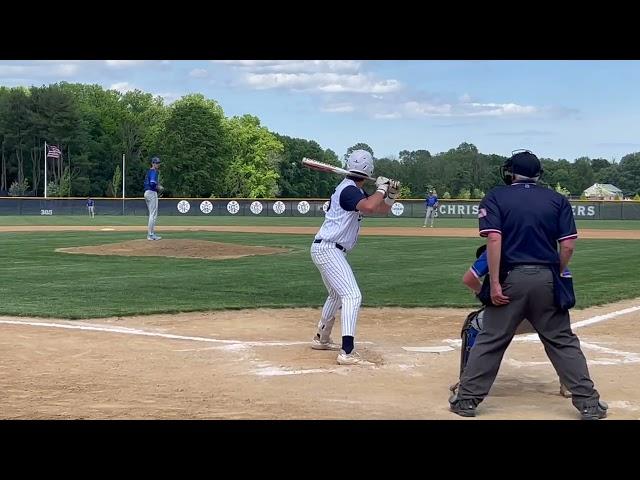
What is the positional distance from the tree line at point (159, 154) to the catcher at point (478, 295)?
8104 centimetres

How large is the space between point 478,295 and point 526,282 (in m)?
0.39

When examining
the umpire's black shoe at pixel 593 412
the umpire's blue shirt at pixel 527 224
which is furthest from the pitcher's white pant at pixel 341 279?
the umpire's black shoe at pixel 593 412

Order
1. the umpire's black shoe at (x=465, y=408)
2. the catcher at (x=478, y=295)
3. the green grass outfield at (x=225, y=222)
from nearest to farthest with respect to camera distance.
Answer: the umpire's black shoe at (x=465, y=408)
the catcher at (x=478, y=295)
the green grass outfield at (x=225, y=222)

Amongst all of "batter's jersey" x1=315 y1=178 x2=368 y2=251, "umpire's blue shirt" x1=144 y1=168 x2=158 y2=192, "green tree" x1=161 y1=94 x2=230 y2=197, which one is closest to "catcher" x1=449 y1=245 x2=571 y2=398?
"batter's jersey" x1=315 y1=178 x2=368 y2=251

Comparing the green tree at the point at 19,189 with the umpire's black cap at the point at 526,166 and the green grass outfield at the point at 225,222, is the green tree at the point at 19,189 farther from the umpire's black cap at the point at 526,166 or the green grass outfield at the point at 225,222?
the umpire's black cap at the point at 526,166

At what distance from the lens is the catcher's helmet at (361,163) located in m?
7.14

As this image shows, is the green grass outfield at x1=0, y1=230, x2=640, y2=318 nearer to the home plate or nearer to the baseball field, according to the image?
the baseball field

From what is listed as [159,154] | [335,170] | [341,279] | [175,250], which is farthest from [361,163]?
[159,154]

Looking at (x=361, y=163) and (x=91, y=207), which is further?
(x=91, y=207)

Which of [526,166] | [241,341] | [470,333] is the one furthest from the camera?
[241,341]

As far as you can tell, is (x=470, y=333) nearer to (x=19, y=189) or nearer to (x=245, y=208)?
(x=245, y=208)

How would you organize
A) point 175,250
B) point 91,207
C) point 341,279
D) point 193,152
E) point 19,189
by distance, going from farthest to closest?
point 19,189, point 193,152, point 91,207, point 175,250, point 341,279

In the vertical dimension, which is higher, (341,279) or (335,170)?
(335,170)

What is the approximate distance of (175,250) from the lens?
18688 mm
